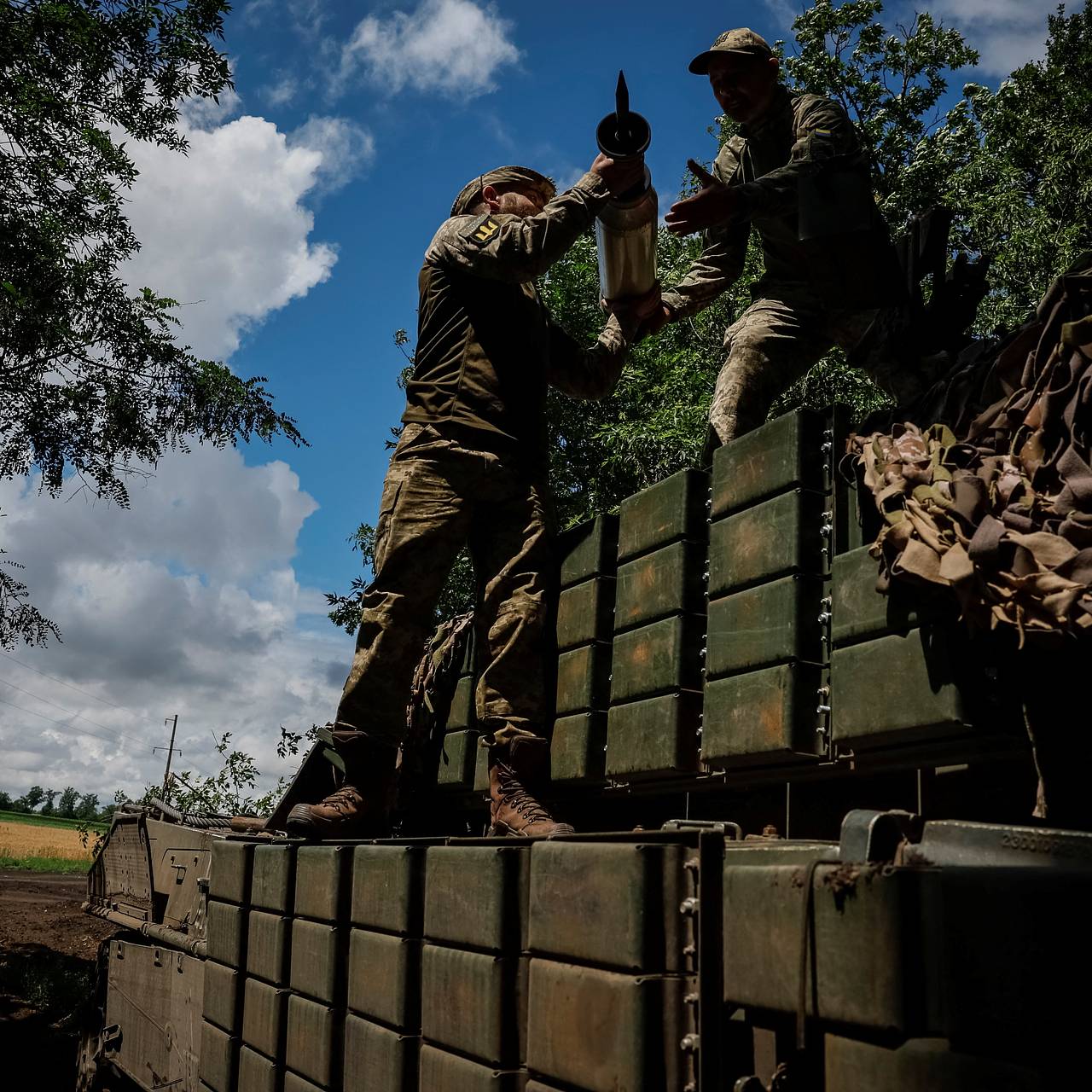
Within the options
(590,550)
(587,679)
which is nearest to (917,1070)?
(587,679)

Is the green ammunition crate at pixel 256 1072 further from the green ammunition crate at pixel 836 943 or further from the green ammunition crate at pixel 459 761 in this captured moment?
the green ammunition crate at pixel 836 943

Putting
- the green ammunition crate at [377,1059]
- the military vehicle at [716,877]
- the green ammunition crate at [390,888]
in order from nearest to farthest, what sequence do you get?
the military vehicle at [716,877], the green ammunition crate at [377,1059], the green ammunition crate at [390,888]

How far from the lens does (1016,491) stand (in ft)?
9.37

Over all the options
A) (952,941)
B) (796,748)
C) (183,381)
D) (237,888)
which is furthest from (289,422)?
(952,941)

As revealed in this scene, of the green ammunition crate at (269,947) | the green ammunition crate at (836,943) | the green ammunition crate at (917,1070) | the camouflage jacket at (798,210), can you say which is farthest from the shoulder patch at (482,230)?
the green ammunition crate at (917,1070)

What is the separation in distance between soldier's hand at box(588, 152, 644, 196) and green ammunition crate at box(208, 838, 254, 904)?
11.1 feet

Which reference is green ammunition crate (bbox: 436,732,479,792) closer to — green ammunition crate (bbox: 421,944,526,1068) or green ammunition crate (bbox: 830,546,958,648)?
green ammunition crate (bbox: 421,944,526,1068)

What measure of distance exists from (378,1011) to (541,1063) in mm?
1105

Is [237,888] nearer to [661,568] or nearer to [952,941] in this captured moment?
[661,568]

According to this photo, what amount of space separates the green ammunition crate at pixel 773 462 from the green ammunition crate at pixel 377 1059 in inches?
80.6

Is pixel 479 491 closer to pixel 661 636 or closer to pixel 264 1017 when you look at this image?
pixel 661 636

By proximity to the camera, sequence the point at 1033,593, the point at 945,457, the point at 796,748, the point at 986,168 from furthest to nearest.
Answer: the point at 986,168 → the point at 796,748 → the point at 945,457 → the point at 1033,593

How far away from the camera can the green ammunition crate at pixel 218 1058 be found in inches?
212

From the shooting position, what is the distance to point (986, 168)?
1834cm
